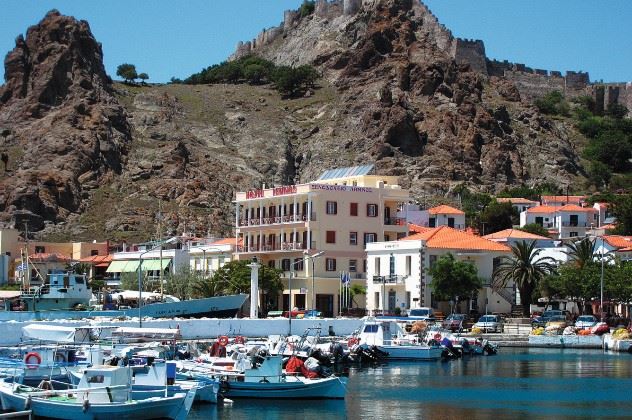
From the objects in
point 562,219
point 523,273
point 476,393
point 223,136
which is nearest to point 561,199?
point 562,219

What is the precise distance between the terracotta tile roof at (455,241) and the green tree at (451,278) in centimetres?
394

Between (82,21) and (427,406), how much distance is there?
470 ft

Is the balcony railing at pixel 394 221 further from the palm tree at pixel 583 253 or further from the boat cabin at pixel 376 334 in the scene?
the boat cabin at pixel 376 334

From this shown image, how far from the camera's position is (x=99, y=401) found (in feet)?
120

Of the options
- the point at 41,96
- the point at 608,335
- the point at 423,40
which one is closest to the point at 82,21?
the point at 41,96

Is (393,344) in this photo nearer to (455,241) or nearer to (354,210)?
(455,241)

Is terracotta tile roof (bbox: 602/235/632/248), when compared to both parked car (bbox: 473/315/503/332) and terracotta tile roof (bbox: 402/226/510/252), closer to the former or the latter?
terracotta tile roof (bbox: 402/226/510/252)

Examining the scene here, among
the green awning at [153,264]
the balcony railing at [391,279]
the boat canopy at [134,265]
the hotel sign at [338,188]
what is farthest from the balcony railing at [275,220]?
the boat canopy at [134,265]

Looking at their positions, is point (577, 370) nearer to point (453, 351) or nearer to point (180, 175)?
point (453, 351)

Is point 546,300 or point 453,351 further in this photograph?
point 546,300

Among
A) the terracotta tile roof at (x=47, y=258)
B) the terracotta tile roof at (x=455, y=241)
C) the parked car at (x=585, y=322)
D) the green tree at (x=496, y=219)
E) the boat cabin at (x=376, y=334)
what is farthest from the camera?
the green tree at (x=496, y=219)

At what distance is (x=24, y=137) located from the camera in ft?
533

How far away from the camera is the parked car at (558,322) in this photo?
273ft

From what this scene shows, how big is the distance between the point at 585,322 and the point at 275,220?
2796 cm
